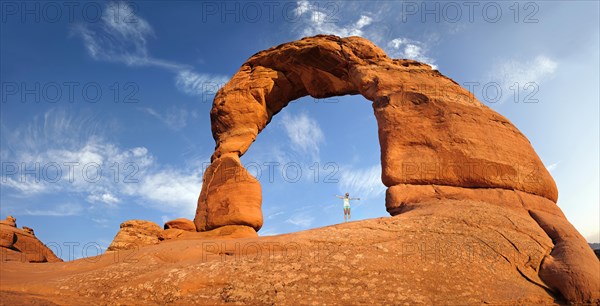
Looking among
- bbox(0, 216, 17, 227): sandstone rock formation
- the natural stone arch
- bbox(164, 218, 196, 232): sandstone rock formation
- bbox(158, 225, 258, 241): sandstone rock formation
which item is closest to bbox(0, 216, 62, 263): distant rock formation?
bbox(0, 216, 17, 227): sandstone rock formation

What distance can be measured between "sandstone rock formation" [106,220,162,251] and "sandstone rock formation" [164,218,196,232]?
39 cm

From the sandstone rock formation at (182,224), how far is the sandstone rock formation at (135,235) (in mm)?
391

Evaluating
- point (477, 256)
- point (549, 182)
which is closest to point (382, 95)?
point (549, 182)

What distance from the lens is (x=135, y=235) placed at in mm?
14883

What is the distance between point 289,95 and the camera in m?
18.6

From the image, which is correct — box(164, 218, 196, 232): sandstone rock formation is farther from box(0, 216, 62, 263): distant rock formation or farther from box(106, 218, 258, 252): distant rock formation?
box(0, 216, 62, 263): distant rock formation

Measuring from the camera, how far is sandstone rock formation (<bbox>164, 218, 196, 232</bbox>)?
1558cm

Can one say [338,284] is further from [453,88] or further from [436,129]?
[453,88]

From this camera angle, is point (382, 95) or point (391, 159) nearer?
point (391, 159)

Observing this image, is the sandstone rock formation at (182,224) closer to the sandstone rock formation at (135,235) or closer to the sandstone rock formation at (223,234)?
the sandstone rock formation at (135,235)

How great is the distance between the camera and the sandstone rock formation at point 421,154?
718cm

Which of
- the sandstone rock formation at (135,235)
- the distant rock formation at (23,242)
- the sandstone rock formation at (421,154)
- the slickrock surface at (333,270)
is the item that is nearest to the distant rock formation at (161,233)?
the sandstone rock formation at (135,235)

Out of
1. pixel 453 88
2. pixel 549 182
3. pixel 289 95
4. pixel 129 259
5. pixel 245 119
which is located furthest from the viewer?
pixel 289 95

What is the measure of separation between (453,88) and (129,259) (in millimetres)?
9884
